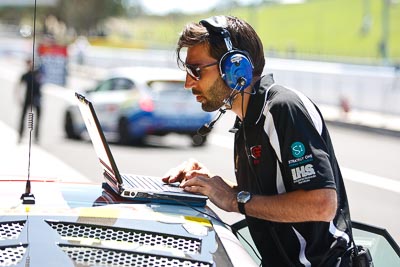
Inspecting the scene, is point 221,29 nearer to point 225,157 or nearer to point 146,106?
point 225,157

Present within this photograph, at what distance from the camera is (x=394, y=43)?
66.6 meters

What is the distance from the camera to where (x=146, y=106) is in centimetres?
1886

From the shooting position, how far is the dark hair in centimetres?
316

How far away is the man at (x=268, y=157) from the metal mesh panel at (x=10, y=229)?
2.41ft

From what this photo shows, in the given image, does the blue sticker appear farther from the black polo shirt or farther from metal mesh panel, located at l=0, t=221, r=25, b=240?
metal mesh panel, located at l=0, t=221, r=25, b=240

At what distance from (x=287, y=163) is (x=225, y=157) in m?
14.9

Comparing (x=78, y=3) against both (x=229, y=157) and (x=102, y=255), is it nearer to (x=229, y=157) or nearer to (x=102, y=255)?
(x=229, y=157)

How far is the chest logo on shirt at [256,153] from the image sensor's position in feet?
10.1

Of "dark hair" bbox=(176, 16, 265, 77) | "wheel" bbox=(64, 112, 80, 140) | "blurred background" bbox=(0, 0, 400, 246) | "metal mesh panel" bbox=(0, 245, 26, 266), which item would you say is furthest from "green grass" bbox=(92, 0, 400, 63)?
"metal mesh panel" bbox=(0, 245, 26, 266)

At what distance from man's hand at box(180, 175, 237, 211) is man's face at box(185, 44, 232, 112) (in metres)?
0.26

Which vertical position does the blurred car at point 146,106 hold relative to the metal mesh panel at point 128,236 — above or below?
below

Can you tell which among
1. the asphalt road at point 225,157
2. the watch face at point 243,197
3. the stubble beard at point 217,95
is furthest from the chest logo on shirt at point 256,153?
the asphalt road at point 225,157

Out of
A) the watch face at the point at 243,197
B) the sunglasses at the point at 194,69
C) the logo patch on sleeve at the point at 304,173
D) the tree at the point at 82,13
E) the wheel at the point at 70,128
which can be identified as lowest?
the tree at the point at 82,13

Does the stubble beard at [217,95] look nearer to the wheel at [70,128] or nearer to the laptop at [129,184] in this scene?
the laptop at [129,184]
